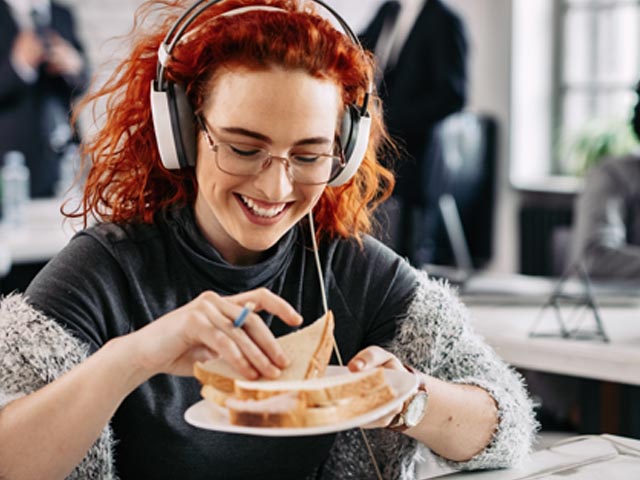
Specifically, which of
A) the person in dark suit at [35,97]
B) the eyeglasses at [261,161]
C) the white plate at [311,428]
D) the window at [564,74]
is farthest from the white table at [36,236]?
the window at [564,74]

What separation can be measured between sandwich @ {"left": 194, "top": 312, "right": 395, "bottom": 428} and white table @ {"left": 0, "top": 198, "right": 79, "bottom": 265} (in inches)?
75.2

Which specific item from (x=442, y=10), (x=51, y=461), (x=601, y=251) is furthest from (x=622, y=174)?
(x=51, y=461)

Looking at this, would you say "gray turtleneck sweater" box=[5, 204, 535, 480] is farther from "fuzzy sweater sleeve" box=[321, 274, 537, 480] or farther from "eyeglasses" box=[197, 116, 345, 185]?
"eyeglasses" box=[197, 116, 345, 185]

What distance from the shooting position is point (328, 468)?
4.76ft

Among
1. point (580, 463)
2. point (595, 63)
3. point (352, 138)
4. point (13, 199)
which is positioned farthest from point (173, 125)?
point (595, 63)

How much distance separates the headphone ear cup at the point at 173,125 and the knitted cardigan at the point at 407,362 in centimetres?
25

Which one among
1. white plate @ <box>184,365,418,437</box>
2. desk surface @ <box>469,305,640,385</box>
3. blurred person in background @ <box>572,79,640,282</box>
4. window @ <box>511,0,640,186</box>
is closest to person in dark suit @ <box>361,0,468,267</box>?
blurred person in background @ <box>572,79,640,282</box>

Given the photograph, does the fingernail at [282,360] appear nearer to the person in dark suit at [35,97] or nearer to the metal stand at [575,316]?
the metal stand at [575,316]

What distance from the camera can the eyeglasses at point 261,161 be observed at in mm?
1211

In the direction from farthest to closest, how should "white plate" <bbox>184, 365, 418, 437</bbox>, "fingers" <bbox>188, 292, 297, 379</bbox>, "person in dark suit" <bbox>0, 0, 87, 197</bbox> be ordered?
"person in dark suit" <bbox>0, 0, 87, 197</bbox>, "fingers" <bbox>188, 292, 297, 379</bbox>, "white plate" <bbox>184, 365, 418, 437</bbox>

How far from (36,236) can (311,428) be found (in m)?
2.70

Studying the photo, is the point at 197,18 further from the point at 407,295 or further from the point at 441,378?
the point at 441,378

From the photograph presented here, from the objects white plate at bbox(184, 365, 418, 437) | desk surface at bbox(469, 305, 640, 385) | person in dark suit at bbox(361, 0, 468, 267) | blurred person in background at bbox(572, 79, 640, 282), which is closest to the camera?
white plate at bbox(184, 365, 418, 437)

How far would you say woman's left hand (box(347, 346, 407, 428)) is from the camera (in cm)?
110
